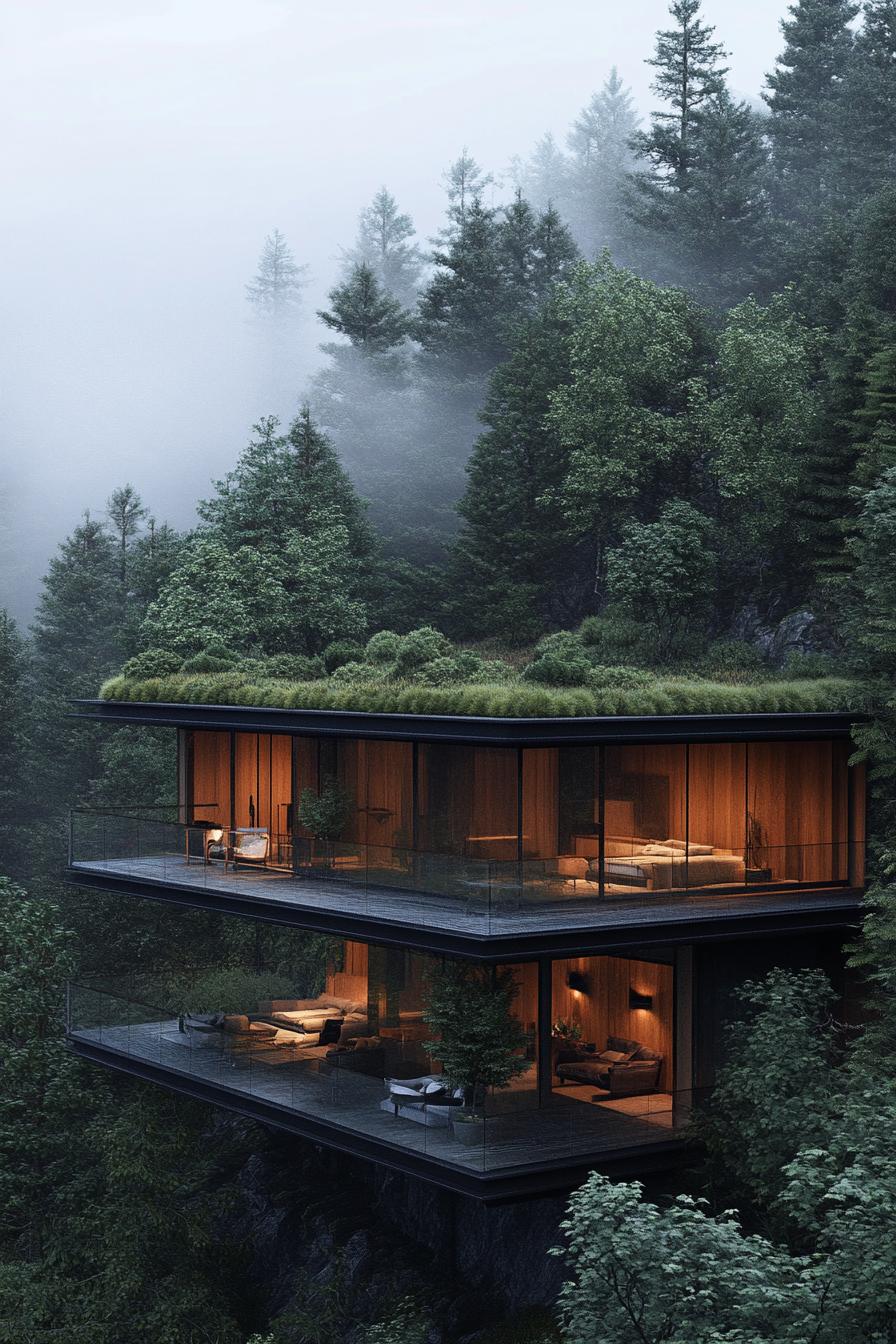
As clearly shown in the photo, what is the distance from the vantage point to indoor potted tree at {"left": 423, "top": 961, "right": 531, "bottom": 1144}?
2320cm

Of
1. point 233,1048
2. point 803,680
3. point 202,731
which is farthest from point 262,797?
point 803,680

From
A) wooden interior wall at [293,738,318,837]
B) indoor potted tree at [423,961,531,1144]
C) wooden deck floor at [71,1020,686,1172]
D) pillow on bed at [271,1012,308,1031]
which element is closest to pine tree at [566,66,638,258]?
wooden interior wall at [293,738,318,837]

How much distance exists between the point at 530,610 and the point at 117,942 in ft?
54.6

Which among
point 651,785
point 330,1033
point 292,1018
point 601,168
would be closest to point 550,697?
point 651,785

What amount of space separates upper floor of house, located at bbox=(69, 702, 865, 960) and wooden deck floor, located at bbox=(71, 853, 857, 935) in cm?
4

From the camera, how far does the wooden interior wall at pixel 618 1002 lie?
2625 cm

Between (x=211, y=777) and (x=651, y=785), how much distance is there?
37.2 ft

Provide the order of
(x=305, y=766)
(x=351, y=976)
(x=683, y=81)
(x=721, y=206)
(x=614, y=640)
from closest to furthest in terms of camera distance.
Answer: (x=305, y=766) → (x=351, y=976) → (x=614, y=640) → (x=721, y=206) → (x=683, y=81)

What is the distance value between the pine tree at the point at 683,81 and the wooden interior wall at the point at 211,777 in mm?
52607

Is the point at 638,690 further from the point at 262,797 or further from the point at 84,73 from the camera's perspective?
the point at 84,73

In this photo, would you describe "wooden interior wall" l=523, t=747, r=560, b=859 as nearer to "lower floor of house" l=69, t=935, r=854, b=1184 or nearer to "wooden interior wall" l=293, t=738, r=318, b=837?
"lower floor of house" l=69, t=935, r=854, b=1184

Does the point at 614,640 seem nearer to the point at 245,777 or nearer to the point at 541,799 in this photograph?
the point at 245,777

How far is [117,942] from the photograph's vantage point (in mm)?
47969

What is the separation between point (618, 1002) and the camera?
88.4 ft
